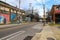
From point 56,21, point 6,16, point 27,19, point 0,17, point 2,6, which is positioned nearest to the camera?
point 0,17

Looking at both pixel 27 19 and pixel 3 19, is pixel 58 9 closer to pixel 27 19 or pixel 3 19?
pixel 3 19

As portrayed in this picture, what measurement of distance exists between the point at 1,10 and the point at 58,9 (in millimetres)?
26778

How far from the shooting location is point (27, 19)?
12144 centimetres

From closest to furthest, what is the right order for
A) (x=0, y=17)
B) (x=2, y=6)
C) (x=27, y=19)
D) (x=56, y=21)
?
(x=0, y=17), (x=2, y=6), (x=56, y=21), (x=27, y=19)

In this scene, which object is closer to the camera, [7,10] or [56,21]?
[7,10]

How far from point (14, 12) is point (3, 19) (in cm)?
2203

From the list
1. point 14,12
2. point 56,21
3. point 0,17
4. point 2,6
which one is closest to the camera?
point 0,17

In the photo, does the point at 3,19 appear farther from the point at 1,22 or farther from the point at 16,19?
the point at 16,19

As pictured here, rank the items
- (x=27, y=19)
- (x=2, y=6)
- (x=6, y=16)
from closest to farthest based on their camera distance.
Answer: (x=2, y=6)
(x=6, y=16)
(x=27, y=19)

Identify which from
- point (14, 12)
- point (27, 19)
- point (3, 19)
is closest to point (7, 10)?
point (3, 19)

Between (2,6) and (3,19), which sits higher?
(2,6)

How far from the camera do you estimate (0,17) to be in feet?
197

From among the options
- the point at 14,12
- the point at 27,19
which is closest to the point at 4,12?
the point at 14,12

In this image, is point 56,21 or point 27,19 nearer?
point 56,21
